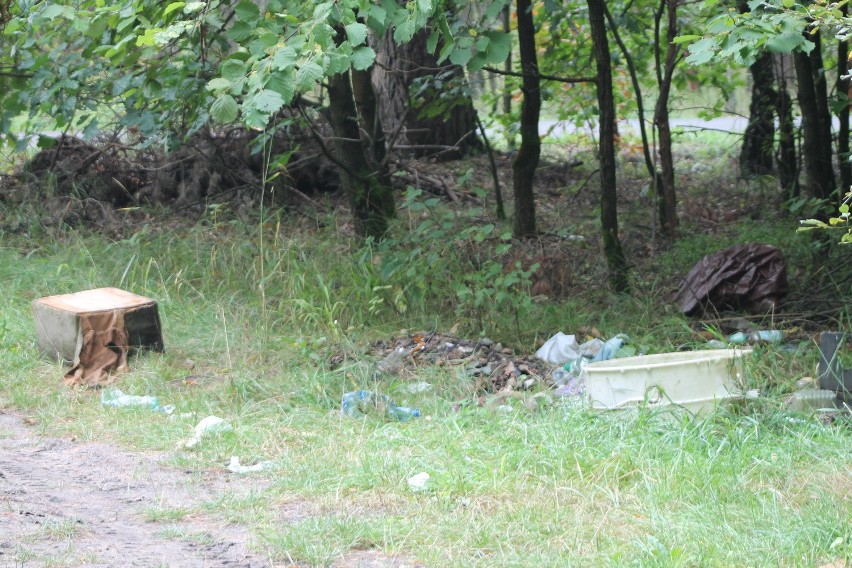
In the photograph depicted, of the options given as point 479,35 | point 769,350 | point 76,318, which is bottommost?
point 769,350

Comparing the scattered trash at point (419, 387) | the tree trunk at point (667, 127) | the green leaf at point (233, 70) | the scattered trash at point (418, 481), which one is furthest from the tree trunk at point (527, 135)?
the scattered trash at point (418, 481)

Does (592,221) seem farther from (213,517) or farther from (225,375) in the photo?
(213,517)

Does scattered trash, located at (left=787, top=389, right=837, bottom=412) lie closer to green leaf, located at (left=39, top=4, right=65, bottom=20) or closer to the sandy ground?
the sandy ground

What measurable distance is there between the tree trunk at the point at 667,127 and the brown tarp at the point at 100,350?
4.48m

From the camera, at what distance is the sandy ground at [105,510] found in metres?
3.21

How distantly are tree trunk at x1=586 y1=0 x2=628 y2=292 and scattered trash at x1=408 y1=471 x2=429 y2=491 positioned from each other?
3634 millimetres

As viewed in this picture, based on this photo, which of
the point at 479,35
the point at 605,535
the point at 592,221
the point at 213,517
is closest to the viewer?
the point at 605,535

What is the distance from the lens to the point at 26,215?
9.16 m

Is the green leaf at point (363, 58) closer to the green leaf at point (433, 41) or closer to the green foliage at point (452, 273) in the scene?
the green leaf at point (433, 41)

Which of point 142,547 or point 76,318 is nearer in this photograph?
point 142,547

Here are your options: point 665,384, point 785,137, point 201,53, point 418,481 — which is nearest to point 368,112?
point 201,53

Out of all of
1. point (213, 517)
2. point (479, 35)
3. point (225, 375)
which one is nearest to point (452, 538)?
point (213, 517)

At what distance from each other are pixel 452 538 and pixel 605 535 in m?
0.51

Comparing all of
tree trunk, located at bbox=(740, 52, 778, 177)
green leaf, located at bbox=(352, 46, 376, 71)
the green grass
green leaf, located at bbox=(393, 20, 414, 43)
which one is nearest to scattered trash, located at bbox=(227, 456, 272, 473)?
the green grass
